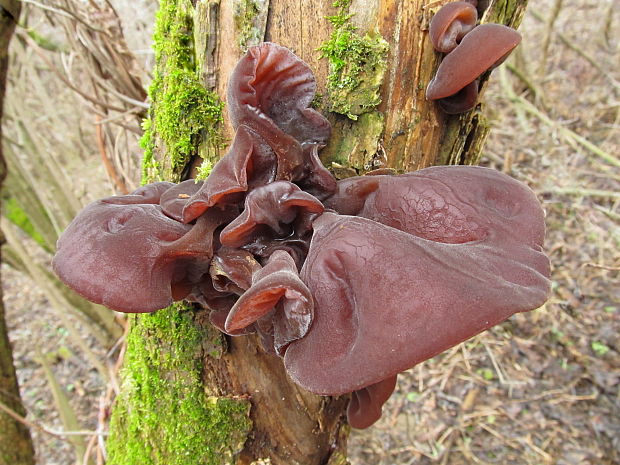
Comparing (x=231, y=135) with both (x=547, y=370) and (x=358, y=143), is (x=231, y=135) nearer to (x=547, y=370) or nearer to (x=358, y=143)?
(x=358, y=143)

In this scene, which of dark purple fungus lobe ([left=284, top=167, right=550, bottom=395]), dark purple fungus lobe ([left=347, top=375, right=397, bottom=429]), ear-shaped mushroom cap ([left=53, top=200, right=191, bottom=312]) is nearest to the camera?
dark purple fungus lobe ([left=284, top=167, right=550, bottom=395])

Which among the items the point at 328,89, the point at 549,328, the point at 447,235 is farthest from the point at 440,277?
the point at 549,328

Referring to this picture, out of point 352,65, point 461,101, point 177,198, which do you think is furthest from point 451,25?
point 177,198

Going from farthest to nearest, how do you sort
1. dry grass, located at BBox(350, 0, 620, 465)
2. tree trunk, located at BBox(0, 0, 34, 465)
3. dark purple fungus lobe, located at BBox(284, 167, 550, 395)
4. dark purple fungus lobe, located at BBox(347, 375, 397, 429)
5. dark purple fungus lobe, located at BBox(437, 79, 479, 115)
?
dry grass, located at BBox(350, 0, 620, 465) < tree trunk, located at BBox(0, 0, 34, 465) < dark purple fungus lobe, located at BBox(347, 375, 397, 429) < dark purple fungus lobe, located at BBox(437, 79, 479, 115) < dark purple fungus lobe, located at BBox(284, 167, 550, 395)

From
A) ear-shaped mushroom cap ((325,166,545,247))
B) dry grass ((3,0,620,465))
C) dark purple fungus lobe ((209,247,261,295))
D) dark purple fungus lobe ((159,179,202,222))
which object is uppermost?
ear-shaped mushroom cap ((325,166,545,247))

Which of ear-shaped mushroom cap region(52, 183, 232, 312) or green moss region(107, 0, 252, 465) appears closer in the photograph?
ear-shaped mushroom cap region(52, 183, 232, 312)

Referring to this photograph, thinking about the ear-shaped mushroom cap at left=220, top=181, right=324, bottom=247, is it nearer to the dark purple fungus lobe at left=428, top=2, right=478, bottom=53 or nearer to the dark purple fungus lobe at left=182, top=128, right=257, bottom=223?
the dark purple fungus lobe at left=182, top=128, right=257, bottom=223

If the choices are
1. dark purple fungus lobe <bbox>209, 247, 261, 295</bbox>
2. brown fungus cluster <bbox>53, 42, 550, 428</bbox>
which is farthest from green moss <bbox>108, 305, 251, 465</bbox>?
dark purple fungus lobe <bbox>209, 247, 261, 295</bbox>
